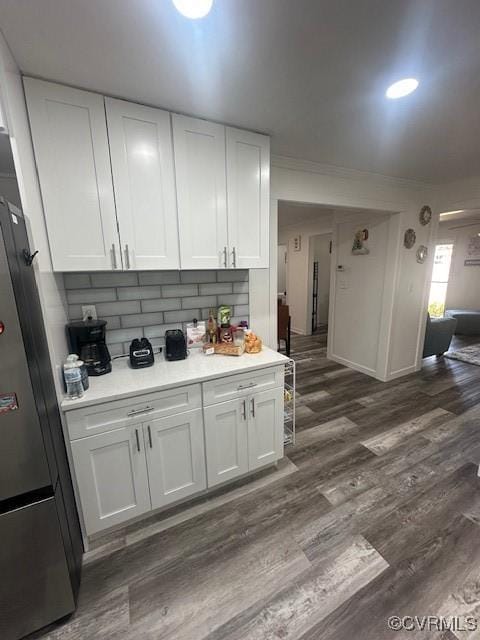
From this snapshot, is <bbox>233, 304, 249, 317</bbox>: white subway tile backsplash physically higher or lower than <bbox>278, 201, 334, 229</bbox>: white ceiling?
lower

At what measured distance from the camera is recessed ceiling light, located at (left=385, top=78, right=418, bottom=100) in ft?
4.24

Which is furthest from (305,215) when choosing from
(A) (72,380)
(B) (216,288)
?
(A) (72,380)

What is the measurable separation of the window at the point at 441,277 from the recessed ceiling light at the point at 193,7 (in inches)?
286

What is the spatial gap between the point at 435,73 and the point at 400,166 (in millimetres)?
1414

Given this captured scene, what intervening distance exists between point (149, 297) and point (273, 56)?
1495 mm

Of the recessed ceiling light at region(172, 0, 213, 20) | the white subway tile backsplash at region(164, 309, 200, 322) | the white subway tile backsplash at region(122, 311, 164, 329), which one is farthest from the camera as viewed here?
the white subway tile backsplash at region(164, 309, 200, 322)

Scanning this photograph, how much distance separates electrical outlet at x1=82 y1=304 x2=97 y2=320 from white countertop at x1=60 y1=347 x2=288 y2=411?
35cm

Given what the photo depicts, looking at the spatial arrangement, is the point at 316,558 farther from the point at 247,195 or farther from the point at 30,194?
the point at 30,194

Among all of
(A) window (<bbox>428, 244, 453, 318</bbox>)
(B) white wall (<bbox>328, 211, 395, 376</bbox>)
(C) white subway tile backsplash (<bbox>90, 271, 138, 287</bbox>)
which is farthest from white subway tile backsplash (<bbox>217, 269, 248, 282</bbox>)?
(A) window (<bbox>428, 244, 453, 318</bbox>)

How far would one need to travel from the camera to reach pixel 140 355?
162cm

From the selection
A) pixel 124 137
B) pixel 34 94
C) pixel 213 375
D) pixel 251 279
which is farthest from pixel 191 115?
pixel 213 375

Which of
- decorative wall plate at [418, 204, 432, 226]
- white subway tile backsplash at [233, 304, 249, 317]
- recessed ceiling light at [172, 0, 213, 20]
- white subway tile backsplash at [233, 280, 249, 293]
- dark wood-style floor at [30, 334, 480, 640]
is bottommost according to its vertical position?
dark wood-style floor at [30, 334, 480, 640]

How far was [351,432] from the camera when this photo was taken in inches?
94.0

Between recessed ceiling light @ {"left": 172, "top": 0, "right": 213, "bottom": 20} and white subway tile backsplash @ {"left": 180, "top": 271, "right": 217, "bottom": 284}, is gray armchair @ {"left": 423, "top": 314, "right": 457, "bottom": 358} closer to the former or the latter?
white subway tile backsplash @ {"left": 180, "top": 271, "right": 217, "bottom": 284}
